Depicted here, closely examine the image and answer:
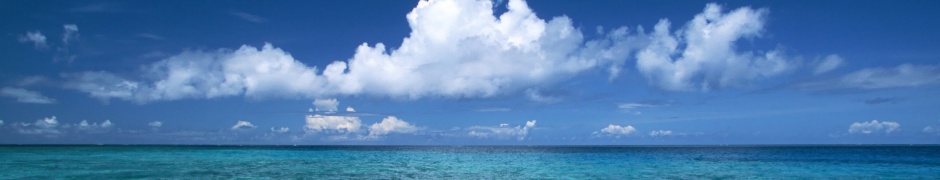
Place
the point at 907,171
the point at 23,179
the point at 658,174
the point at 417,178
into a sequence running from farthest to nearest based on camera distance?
1. the point at 907,171
2. the point at 658,174
3. the point at 417,178
4. the point at 23,179

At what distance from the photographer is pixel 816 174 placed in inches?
1423

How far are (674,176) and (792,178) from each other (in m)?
6.34

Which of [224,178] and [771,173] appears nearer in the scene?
[224,178]

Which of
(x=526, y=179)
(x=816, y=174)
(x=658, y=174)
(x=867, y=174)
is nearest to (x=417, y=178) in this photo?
(x=526, y=179)

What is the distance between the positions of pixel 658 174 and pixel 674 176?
5.67 feet

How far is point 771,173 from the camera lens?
37.0 metres

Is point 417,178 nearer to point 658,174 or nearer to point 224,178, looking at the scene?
point 224,178

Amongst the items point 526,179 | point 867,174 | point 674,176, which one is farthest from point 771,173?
point 526,179

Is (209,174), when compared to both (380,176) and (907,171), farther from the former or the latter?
(907,171)

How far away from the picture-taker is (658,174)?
35.2 meters

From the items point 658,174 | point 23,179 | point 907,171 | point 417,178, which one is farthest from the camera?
point 907,171

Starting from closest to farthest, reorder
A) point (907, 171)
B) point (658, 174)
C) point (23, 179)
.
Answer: point (23, 179) < point (658, 174) < point (907, 171)

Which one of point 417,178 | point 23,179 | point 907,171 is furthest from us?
point 907,171

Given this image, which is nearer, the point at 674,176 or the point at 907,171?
the point at 674,176
